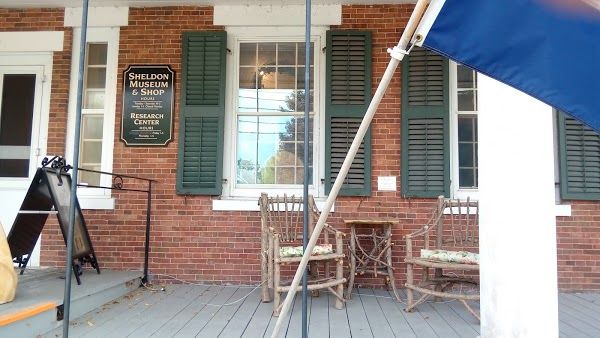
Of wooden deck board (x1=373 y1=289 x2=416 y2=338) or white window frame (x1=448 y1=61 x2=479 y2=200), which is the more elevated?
white window frame (x1=448 y1=61 x2=479 y2=200)

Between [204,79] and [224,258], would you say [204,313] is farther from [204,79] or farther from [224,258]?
[204,79]

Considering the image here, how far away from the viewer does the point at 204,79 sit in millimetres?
4852

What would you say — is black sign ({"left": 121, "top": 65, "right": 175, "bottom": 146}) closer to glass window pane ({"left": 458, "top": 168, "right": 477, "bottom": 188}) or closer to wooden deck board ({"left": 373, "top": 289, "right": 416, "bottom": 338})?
wooden deck board ({"left": 373, "top": 289, "right": 416, "bottom": 338})

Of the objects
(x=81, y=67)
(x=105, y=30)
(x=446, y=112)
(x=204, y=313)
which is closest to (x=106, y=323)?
(x=204, y=313)

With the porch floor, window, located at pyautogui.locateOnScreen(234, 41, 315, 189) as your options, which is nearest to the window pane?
window, located at pyautogui.locateOnScreen(234, 41, 315, 189)

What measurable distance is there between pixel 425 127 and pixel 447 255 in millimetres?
1559

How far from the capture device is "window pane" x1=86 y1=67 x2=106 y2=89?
5.09m

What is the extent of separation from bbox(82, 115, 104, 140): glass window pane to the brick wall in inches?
9.0

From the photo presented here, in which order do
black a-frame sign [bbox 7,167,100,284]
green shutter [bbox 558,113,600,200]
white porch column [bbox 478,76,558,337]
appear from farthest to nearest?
green shutter [bbox 558,113,600,200]
black a-frame sign [bbox 7,167,100,284]
white porch column [bbox 478,76,558,337]

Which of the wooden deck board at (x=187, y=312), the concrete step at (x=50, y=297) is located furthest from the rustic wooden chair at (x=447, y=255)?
the concrete step at (x=50, y=297)

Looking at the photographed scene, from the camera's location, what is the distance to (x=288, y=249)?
377 cm

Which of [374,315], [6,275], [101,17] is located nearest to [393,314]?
[374,315]

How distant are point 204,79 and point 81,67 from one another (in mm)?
2149

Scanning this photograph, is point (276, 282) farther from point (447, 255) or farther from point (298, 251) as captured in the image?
point (447, 255)
